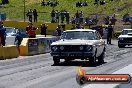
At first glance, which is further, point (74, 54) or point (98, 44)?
point (98, 44)

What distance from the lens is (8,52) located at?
90.3 ft

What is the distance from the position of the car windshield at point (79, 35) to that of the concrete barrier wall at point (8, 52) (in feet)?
21.3

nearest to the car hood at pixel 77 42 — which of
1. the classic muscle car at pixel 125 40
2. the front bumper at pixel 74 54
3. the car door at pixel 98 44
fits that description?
the front bumper at pixel 74 54

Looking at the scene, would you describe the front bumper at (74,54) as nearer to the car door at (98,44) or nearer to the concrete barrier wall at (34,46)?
the car door at (98,44)

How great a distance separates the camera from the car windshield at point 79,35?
21078 millimetres

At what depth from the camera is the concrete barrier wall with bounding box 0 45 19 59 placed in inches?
1055

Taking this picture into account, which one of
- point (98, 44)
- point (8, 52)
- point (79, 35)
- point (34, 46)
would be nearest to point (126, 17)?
point (34, 46)

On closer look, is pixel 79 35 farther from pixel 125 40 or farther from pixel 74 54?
pixel 125 40

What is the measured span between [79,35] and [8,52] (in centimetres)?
748

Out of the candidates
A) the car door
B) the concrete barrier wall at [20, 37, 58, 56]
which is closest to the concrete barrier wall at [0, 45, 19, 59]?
the concrete barrier wall at [20, 37, 58, 56]

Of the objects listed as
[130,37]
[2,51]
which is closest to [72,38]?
[2,51]

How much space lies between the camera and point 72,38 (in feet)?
68.9

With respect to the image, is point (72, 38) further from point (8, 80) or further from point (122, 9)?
point (122, 9)

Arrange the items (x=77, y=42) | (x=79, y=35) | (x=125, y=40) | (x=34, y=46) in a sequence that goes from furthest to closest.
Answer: (x=125, y=40), (x=34, y=46), (x=79, y=35), (x=77, y=42)
